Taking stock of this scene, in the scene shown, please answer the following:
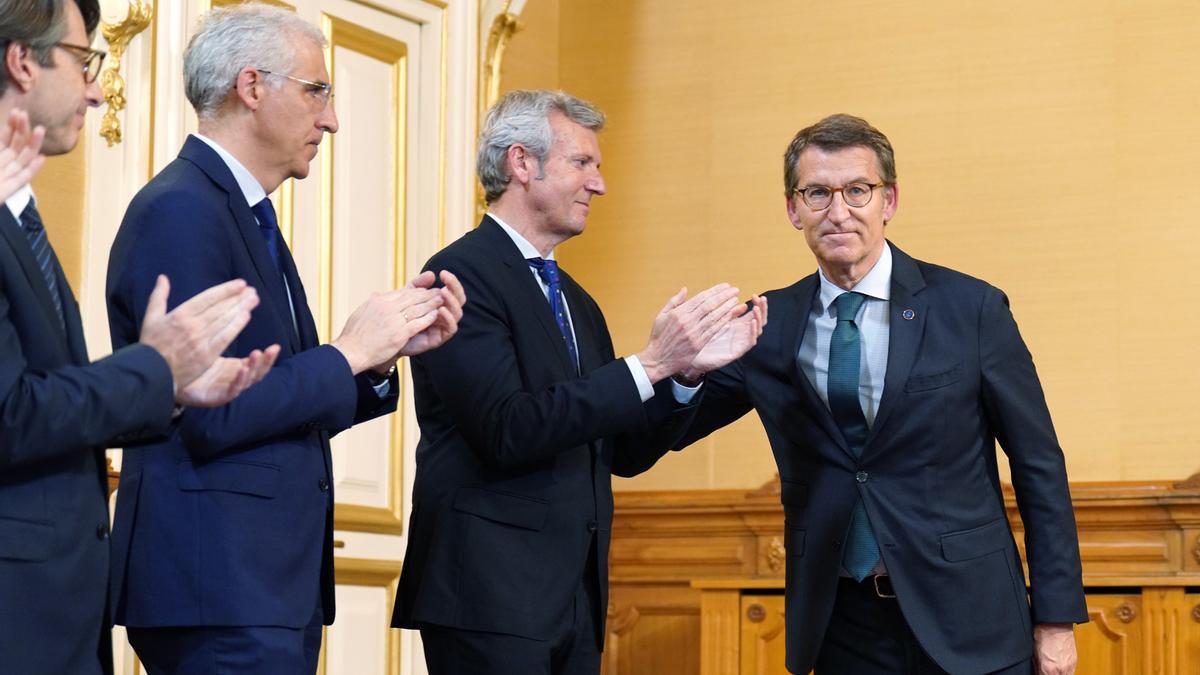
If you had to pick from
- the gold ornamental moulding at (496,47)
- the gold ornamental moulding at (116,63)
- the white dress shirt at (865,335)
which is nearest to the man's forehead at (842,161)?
the white dress shirt at (865,335)

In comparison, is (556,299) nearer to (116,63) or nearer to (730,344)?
(730,344)

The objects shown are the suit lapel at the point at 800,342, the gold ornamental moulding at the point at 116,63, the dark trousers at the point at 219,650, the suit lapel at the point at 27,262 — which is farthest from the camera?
the gold ornamental moulding at the point at 116,63

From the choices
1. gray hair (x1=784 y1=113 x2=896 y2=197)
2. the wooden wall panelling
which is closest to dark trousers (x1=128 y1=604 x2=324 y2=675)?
gray hair (x1=784 y1=113 x2=896 y2=197)

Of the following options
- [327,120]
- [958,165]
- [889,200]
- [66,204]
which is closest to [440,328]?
[327,120]

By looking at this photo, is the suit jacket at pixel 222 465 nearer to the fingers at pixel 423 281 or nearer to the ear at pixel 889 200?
the fingers at pixel 423 281

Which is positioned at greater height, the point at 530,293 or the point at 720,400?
the point at 530,293

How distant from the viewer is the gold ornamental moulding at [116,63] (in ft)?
13.9

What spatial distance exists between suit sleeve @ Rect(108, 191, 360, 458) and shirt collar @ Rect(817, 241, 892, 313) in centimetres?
115

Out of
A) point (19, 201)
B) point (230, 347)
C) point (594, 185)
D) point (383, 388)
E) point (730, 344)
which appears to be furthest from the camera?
point (594, 185)

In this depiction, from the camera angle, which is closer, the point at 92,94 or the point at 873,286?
the point at 92,94

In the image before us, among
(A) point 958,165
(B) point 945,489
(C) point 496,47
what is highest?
(C) point 496,47

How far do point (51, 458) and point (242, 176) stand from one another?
72cm

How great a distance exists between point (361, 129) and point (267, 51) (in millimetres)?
2407

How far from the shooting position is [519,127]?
3260 millimetres
